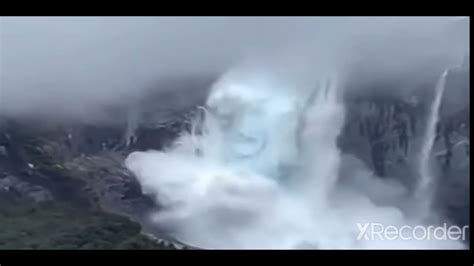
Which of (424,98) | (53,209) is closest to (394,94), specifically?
(424,98)

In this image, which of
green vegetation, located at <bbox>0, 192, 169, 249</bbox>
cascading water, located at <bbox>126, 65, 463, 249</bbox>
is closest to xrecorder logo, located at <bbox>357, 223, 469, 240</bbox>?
cascading water, located at <bbox>126, 65, 463, 249</bbox>

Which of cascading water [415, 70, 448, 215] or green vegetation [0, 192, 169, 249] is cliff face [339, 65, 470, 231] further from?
green vegetation [0, 192, 169, 249]

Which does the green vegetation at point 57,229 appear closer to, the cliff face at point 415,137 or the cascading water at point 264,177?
the cascading water at point 264,177

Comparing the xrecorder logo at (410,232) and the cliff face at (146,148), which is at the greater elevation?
the cliff face at (146,148)

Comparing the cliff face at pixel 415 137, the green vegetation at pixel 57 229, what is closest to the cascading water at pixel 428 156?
the cliff face at pixel 415 137

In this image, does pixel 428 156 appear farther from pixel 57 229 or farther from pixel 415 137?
pixel 57 229

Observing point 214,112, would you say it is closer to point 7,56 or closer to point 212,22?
point 212,22
